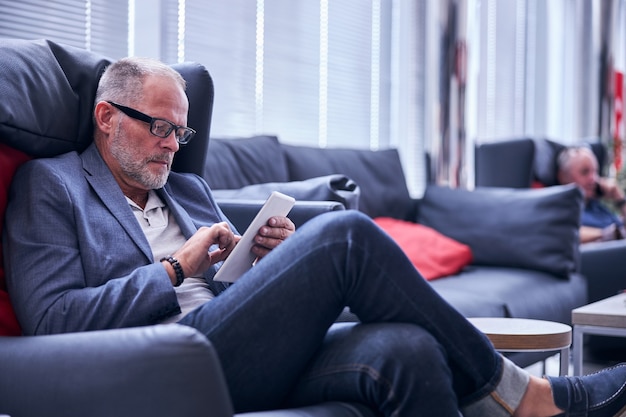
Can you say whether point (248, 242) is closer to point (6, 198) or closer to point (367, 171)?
point (6, 198)

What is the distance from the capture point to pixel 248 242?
65.7 inches

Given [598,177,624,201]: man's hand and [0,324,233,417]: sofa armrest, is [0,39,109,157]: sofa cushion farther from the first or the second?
[598,177,624,201]: man's hand

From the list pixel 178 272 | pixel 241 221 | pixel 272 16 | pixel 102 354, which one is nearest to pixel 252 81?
pixel 272 16

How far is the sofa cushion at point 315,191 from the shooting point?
7.86 ft

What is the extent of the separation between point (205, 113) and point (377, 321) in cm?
80

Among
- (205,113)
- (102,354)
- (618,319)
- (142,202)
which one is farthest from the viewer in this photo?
(618,319)

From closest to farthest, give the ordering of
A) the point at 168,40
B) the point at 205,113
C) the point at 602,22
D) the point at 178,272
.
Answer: the point at 178,272 < the point at 205,113 < the point at 168,40 < the point at 602,22

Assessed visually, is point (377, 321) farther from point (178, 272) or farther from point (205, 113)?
point (205, 113)

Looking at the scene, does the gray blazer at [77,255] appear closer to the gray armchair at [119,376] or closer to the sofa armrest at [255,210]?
the gray armchair at [119,376]

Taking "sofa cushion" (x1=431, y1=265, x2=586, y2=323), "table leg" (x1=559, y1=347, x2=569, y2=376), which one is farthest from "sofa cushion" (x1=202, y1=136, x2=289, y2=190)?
"table leg" (x1=559, y1=347, x2=569, y2=376)

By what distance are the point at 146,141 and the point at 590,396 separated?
1.07m

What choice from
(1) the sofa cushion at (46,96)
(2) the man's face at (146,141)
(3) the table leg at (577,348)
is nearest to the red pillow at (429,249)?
(3) the table leg at (577,348)

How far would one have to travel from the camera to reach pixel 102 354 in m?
1.17

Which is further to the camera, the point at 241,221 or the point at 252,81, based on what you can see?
the point at 252,81
